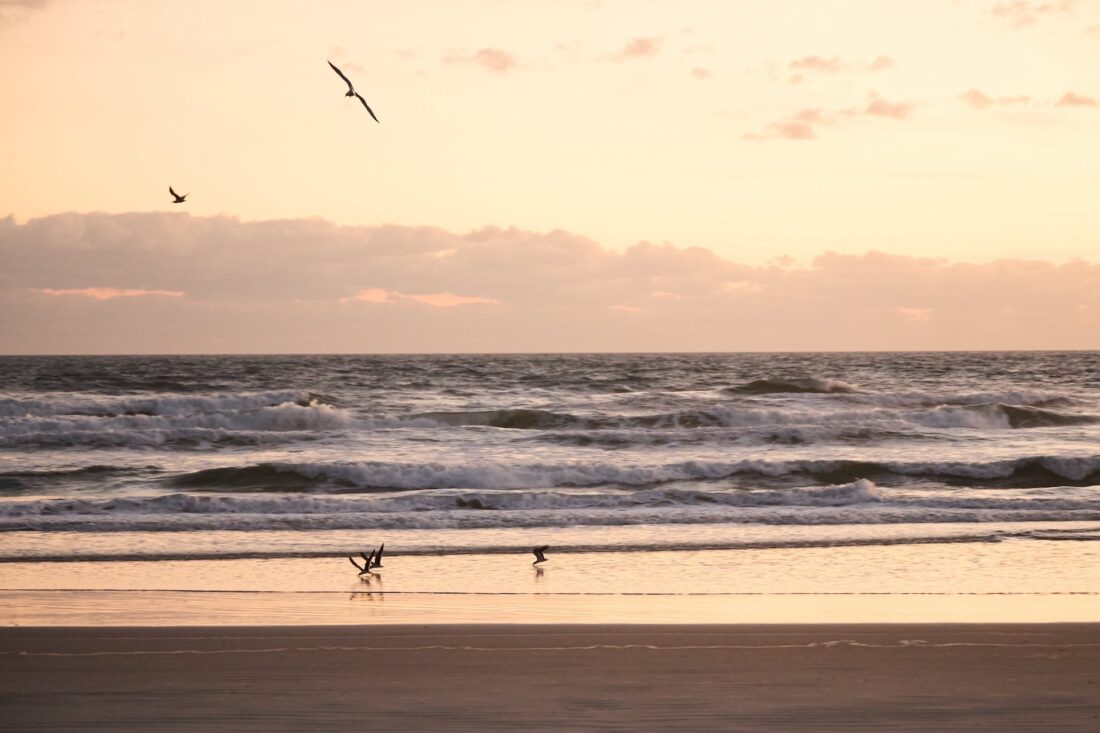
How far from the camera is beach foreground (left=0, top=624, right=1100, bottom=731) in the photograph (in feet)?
20.7

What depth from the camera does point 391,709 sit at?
649 centimetres

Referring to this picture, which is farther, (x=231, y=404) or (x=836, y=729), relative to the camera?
(x=231, y=404)

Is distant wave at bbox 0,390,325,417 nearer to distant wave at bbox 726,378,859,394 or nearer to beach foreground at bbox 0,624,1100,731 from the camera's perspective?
distant wave at bbox 726,378,859,394

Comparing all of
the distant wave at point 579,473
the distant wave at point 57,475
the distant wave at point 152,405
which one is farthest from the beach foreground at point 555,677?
the distant wave at point 152,405

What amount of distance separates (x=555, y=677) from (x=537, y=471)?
15351 millimetres

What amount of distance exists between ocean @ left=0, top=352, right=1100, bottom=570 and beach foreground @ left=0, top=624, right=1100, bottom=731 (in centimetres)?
489

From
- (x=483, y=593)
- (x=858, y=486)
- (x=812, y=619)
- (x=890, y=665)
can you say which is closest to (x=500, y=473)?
(x=858, y=486)

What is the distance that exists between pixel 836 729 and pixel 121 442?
87.7ft

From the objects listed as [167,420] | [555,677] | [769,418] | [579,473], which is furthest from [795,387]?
[555,677]

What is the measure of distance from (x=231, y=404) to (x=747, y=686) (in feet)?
119

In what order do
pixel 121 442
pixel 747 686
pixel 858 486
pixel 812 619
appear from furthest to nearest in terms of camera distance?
pixel 121 442 → pixel 858 486 → pixel 812 619 → pixel 747 686

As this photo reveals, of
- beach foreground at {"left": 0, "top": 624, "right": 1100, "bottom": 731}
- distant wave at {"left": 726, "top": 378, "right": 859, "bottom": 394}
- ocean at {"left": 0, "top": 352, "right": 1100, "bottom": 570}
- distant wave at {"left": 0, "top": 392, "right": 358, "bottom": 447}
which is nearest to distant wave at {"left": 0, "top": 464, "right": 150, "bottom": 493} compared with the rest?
ocean at {"left": 0, "top": 352, "right": 1100, "bottom": 570}

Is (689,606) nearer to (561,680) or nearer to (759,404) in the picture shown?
(561,680)

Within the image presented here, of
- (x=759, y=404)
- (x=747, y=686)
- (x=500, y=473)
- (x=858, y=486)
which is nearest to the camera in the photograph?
(x=747, y=686)
